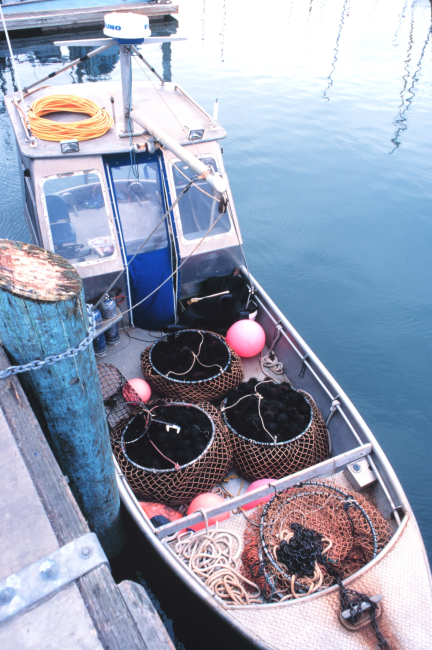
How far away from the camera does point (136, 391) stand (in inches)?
203

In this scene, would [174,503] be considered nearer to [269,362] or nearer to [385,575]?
[385,575]

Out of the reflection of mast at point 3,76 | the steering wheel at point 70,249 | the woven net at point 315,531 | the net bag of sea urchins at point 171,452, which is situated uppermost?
the steering wheel at point 70,249

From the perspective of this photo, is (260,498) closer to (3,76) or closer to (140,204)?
(140,204)

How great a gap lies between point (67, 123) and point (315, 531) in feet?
17.3

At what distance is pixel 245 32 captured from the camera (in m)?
25.3

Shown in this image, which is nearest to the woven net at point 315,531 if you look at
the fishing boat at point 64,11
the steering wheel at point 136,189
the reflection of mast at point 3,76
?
the steering wheel at point 136,189

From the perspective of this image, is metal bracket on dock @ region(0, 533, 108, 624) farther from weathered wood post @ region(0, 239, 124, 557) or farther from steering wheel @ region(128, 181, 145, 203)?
steering wheel @ region(128, 181, 145, 203)

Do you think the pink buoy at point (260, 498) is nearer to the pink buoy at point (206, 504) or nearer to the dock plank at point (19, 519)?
the pink buoy at point (206, 504)

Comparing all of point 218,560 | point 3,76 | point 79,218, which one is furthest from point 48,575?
point 3,76

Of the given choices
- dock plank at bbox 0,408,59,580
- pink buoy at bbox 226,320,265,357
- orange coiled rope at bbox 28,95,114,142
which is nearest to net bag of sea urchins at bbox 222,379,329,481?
pink buoy at bbox 226,320,265,357

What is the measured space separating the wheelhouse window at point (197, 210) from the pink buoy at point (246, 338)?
55.4 inches

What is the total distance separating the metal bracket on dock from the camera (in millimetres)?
1733

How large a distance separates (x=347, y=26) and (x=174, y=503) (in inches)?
1222

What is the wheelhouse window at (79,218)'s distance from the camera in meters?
5.49
